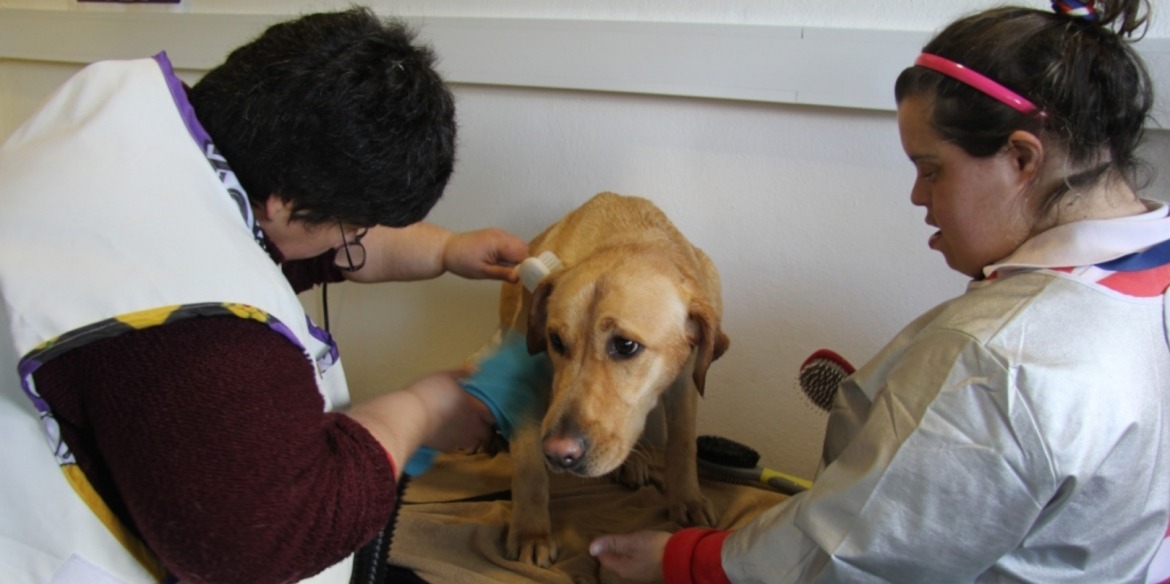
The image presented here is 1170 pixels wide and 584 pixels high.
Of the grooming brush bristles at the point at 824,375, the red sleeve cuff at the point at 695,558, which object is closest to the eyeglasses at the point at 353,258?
the red sleeve cuff at the point at 695,558

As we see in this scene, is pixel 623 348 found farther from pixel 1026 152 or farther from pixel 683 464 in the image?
pixel 1026 152

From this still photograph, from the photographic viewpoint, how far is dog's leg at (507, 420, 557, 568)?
156 cm

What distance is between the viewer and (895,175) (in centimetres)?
A: 176

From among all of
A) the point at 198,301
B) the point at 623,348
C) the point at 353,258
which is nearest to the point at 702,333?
the point at 623,348

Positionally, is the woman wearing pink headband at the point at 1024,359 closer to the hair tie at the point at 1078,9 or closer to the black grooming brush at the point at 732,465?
the hair tie at the point at 1078,9

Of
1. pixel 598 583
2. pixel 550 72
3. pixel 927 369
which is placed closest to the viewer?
pixel 927 369

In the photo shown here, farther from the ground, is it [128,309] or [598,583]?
[128,309]

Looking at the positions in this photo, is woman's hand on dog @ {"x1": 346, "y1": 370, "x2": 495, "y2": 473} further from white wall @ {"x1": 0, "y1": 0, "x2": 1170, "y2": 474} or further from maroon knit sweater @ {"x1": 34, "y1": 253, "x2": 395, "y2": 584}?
Result: white wall @ {"x1": 0, "y1": 0, "x2": 1170, "y2": 474}

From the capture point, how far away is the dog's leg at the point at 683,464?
1.70 m

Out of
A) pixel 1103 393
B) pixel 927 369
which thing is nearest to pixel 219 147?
pixel 927 369

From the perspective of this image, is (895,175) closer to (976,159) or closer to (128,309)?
(976,159)

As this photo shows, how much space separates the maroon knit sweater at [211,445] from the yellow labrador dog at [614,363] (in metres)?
0.51

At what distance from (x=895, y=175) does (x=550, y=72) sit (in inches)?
31.6

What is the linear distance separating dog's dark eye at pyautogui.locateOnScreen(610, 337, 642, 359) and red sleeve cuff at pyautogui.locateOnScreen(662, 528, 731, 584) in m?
0.32
